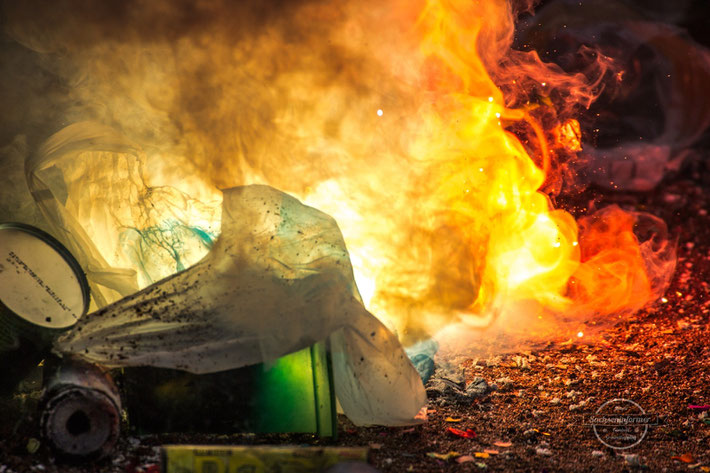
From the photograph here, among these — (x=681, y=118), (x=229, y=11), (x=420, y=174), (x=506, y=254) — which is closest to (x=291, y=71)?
(x=229, y=11)

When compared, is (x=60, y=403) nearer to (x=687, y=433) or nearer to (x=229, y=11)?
(x=229, y=11)

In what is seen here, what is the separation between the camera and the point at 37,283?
3.51m

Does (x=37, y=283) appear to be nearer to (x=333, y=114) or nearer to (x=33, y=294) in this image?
(x=33, y=294)

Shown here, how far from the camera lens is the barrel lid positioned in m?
3.47

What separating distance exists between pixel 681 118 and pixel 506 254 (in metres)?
5.23

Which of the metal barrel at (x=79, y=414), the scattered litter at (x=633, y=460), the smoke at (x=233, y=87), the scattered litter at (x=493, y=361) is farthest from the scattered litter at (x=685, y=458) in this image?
the metal barrel at (x=79, y=414)

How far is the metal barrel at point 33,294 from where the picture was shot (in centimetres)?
347

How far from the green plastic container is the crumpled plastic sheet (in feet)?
0.34

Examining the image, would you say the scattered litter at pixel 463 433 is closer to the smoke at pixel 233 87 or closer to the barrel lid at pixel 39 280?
the smoke at pixel 233 87

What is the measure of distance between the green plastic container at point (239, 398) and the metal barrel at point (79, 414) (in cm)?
25

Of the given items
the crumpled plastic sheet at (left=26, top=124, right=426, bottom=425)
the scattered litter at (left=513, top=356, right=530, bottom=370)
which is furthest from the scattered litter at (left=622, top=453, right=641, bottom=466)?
the scattered litter at (left=513, top=356, right=530, bottom=370)

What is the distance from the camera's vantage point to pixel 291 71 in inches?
183

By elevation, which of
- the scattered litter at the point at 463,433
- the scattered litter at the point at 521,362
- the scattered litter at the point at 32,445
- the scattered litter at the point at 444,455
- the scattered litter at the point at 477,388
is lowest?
the scattered litter at the point at 444,455

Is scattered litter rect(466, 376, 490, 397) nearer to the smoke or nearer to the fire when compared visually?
the fire
